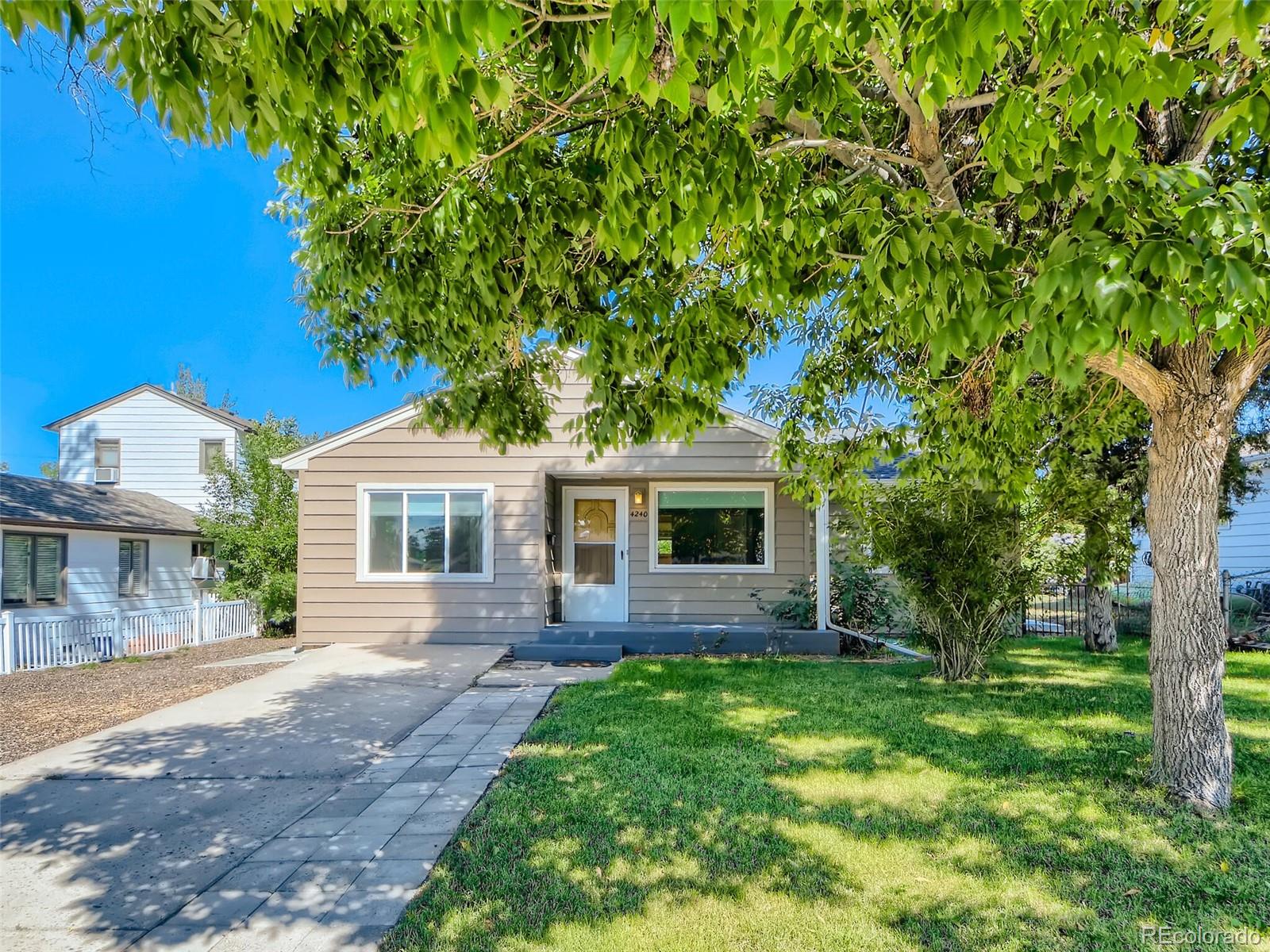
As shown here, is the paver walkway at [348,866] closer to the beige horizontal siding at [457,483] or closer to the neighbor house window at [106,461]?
the beige horizontal siding at [457,483]

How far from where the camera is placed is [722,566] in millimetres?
10133

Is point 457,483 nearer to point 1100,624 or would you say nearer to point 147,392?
point 1100,624

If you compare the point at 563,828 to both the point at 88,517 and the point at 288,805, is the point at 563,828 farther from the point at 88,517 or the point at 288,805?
the point at 88,517

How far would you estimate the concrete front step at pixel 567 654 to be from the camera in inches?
354

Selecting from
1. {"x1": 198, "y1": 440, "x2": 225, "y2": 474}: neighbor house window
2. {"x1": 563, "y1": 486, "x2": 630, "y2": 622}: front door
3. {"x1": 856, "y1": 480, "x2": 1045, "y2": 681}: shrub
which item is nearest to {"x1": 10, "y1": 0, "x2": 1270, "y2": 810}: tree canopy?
{"x1": 856, "y1": 480, "x2": 1045, "y2": 681}: shrub

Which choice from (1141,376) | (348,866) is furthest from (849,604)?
(348,866)

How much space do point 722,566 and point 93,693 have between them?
25.8ft

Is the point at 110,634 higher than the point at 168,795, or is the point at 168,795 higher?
the point at 168,795

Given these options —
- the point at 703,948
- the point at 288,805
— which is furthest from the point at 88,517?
the point at 703,948

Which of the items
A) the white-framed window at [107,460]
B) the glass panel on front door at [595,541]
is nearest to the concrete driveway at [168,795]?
the glass panel on front door at [595,541]

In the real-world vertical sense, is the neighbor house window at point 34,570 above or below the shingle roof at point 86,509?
below

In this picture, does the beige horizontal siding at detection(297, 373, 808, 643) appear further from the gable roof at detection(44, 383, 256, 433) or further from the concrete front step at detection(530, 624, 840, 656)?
the gable roof at detection(44, 383, 256, 433)

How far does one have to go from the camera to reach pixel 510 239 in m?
3.55

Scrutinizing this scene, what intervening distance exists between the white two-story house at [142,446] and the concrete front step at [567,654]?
12180 millimetres
